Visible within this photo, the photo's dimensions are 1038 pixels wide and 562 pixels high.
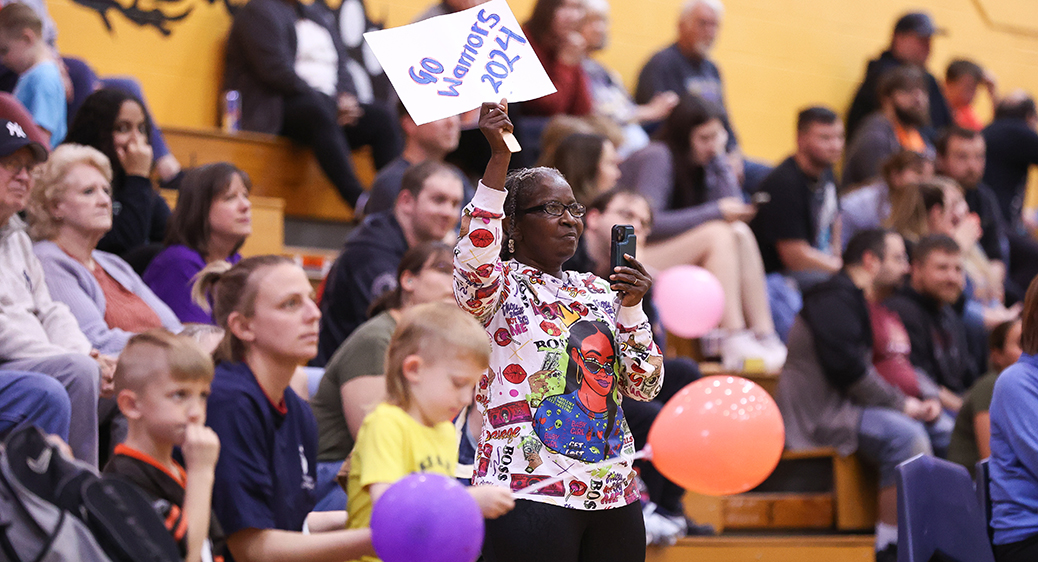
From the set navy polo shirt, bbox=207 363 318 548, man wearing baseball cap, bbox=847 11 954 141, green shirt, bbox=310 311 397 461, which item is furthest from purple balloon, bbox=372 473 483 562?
man wearing baseball cap, bbox=847 11 954 141

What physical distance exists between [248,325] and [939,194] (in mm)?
3970

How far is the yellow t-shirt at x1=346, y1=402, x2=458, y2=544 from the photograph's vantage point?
2.07 meters

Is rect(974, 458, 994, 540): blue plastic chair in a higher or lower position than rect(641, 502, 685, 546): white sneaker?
higher

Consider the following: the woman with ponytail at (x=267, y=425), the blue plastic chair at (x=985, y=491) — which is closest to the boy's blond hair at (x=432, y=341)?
the woman with ponytail at (x=267, y=425)

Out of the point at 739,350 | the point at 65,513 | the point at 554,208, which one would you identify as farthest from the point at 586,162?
the point at 65,513

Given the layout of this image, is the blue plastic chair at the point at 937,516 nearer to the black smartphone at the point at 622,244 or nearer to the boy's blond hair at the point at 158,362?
the black smartphone at the point at 622,244

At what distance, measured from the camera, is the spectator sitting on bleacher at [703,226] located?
183 inches

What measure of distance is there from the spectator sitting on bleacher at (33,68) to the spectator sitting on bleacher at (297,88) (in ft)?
4.01

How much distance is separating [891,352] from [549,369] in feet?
9.41

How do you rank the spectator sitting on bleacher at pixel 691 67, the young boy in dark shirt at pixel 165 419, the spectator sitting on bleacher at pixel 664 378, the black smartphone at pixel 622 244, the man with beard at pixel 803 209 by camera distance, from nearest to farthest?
1. the young boy in dark shirt at pixel 165 419
2. the black smartphone at pixel 622 244
3. the spectator sitting on bleacher at pixel 664 378
4. the man with beard at pixel 803 209
5. the spectator sitting on bleacher at pixel 691 67

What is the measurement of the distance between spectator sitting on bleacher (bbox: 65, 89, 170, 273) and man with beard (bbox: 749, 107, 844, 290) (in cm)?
291

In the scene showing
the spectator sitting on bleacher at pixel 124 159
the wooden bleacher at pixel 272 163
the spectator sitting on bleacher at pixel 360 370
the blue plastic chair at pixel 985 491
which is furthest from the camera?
the wooden bleacher at pixel 272 163

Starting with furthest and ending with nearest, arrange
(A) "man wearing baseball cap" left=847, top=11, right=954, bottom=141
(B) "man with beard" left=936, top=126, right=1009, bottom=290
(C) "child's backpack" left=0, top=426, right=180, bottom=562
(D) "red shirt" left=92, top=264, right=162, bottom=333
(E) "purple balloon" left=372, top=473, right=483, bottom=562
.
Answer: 1. (A) "man wearing baseball cap" left=847, top=11, right=954, bottom=141
2. (B) "man with beard" left=936, top=126, right=1009, bottom=290
3. (D) "red shirt" left=92, top=264, right=162, bottom=333
4. (E) "purple balloon" left=372, top=473, right=483, bottom=562
5. (C) "child's backpack" left=0, top=426, right=180, bottom=562

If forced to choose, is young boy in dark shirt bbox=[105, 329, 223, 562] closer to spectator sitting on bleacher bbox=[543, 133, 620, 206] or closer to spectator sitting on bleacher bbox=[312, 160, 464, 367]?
spectator sitting on bleacher bbox=[312, 160, 464, 367]
